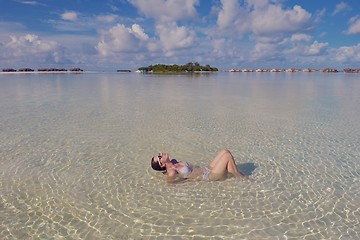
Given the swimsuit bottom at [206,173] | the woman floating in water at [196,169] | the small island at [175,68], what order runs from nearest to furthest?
the woman floating in water at [196,169], the swimsuit bottom at [206,173], the small island at [175,68]

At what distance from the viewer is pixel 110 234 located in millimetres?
4848

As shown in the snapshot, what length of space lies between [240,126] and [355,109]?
975 centimetres

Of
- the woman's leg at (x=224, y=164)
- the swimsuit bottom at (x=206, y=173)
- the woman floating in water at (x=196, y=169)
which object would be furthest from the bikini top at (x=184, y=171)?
the woman's leg at (x=224, y=164)

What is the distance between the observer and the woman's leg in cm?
671

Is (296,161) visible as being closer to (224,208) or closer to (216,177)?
(216,177)

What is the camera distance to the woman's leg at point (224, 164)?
22.0ft

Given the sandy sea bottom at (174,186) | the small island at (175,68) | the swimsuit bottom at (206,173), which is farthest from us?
the small island at (175,68)

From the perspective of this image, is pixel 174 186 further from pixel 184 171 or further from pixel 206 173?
pixel 206 173

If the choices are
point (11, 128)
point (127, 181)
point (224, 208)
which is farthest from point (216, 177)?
point (11, 128)

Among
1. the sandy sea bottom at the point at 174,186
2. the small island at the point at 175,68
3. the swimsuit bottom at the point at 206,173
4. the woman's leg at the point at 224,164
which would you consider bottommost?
the sandy sea bottom at the point at 174,186

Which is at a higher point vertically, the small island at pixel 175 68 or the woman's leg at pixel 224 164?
the small island at pixel 175 68

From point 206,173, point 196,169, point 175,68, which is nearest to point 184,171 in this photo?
point 196,169

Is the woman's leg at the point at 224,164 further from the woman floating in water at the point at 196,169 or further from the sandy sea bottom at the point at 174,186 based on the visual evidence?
the sandy sea bottom at the point at 174,186

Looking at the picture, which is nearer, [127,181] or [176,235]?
[176,235]
